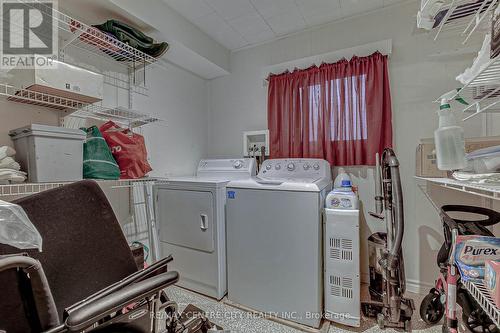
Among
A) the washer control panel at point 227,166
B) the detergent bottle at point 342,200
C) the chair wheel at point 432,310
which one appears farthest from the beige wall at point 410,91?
the washer control panel at point 227,166

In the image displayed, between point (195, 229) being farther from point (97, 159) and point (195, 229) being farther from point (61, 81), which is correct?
point (61, 81)

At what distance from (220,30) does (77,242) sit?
2.34 metres

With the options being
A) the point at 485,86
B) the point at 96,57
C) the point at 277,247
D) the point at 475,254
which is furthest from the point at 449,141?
the point at 96,57

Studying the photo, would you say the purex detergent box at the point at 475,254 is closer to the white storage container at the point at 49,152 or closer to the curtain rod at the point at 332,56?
the curtain rod at the point at 332,56

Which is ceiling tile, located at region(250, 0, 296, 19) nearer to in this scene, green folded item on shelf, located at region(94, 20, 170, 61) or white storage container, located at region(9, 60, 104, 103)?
green folded item on shelf, located at region(94, 20, 170, 61)

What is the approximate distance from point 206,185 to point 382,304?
1.65 metres

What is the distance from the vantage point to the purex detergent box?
0.87 m

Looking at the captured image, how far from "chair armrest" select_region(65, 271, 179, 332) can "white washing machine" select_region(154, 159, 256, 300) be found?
1122 mm

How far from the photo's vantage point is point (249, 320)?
1.72 meters

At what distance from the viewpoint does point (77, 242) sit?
0.90 metres

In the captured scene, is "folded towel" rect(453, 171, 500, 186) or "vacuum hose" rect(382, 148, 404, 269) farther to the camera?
"vacuum hose" rect(382, 148, 404, 269)

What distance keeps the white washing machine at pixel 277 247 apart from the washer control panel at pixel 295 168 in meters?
0.36

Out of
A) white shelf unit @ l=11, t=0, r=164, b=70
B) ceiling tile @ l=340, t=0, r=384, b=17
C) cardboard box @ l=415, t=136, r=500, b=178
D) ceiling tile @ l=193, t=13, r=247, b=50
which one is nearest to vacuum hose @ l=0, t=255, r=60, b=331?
white shelf unit @ l=11, t=0, r=164, b=70

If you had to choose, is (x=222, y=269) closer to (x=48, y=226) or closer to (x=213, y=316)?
(x=213, y=316)
